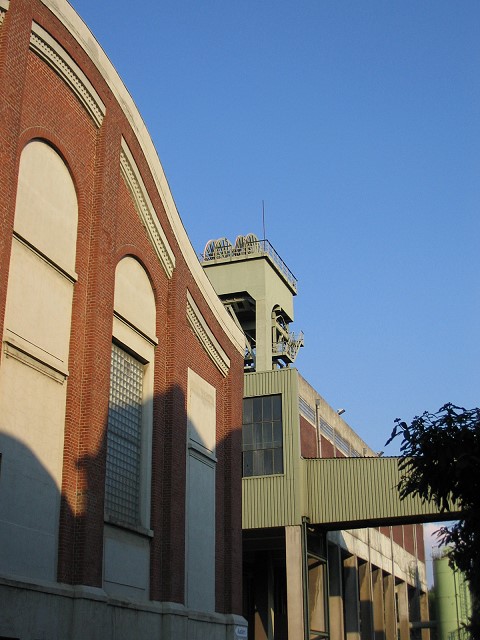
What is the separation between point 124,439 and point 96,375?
2492mm

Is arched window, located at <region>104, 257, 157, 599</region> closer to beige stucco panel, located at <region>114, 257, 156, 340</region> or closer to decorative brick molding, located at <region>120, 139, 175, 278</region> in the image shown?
beige stucco panel, located at <region>114, 257, 156, 340</region>

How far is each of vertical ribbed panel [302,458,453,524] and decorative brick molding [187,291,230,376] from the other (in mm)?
11217

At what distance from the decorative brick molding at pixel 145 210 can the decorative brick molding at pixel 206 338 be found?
1537mm

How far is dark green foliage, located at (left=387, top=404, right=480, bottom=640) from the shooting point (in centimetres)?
1321

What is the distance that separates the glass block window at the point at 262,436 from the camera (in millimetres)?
35375

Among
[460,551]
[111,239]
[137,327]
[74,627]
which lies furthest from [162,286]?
[460,551]

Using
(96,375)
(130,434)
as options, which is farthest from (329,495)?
(96,375)

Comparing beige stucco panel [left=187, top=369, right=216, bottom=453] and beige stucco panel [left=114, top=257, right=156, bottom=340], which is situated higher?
beige stucco panel [left=114, top=257, right=156, bottom=340]

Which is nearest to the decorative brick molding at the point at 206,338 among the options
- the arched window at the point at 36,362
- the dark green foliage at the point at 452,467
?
the arched window at the point at 36,362

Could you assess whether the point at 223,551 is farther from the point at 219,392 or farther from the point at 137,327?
the point at 137,327

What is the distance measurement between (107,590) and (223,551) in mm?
6520

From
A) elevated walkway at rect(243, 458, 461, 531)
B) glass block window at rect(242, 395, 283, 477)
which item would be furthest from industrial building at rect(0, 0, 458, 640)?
glass block window at rect(242, 395, 283, 477)

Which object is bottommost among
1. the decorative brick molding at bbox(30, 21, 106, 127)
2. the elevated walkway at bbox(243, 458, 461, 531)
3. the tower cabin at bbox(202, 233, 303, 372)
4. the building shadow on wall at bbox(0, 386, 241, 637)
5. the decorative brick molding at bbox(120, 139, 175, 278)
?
the building shadow on wall at bbox(0, 386, 241, 637)

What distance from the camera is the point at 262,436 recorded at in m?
36.1
